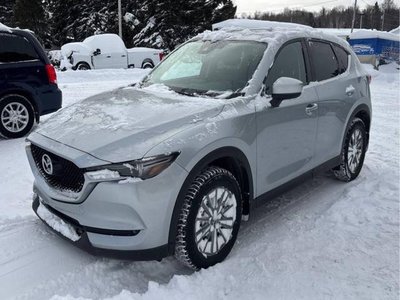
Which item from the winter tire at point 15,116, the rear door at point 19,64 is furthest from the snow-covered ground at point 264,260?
the rear door at point 19,64

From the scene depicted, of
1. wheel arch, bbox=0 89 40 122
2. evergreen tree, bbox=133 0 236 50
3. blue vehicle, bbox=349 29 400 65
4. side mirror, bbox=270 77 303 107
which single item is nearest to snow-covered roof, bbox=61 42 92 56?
blue vehicle, bbox=349 29 400 65

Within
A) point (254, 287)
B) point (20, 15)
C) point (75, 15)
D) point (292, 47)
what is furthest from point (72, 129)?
point (75, 15)

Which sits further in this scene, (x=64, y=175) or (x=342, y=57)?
(x=342, y=57)

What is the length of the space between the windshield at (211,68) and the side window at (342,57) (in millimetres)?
1416

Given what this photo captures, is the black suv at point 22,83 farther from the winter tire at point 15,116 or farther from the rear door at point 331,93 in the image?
the rear door at point 331,93

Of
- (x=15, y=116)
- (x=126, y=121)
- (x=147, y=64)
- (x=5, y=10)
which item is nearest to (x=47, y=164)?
(x=126, y=121)

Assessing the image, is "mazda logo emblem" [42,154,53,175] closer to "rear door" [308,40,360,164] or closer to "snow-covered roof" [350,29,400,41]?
"rear door" [308,40,360,164]

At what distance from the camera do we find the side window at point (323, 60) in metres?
4.67

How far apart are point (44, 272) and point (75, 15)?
39.8m

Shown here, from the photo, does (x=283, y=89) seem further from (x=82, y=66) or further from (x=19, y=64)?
(x=82, y=66)

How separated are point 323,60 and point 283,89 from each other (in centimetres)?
133

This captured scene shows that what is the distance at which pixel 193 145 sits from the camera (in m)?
3.12

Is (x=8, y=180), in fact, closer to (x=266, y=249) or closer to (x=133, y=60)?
(x=266, y=249)

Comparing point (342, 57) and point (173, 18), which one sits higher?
point (342, 57)
